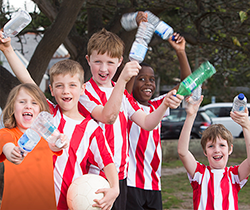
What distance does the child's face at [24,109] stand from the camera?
7.52ft

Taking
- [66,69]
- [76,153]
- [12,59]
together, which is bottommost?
[76,153]

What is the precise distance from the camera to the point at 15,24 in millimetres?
2779

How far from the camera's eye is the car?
538 inches

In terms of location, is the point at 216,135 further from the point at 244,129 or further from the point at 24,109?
the point at 24,109

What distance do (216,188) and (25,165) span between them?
5.46 ft

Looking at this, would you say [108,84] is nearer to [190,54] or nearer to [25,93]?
[25,93]

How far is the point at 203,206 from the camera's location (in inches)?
106

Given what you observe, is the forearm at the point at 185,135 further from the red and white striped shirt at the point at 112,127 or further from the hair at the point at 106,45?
the hair at the point at 106,45

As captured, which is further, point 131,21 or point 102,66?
point 131,21

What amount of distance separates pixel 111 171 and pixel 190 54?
26.0 feet

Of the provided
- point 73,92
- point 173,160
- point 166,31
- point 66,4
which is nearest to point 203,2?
point 66,4

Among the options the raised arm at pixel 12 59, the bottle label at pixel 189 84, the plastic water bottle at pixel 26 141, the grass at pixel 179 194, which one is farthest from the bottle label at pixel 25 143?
the grass at pixel 179 194

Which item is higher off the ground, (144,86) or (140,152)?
(144,86)

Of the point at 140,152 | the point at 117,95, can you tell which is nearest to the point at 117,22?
the point at 140,152
